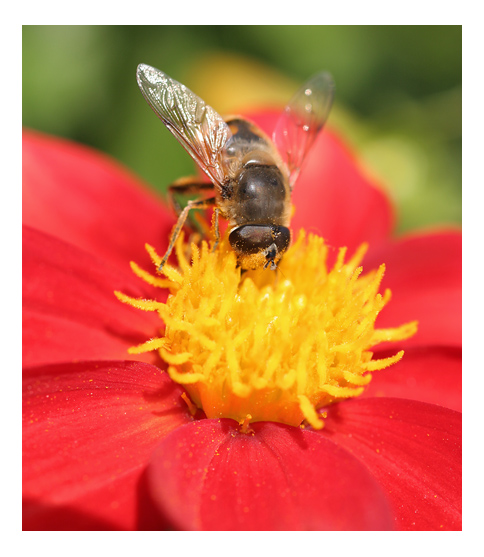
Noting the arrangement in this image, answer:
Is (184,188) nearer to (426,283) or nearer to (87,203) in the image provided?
(87,203)

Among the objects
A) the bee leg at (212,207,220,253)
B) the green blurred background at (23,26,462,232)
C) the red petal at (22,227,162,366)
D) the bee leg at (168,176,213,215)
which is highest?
the green blurred background at (23,26,462,232)

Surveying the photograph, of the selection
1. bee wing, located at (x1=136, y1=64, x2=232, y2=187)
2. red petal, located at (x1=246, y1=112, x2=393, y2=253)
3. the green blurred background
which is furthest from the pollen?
the green blurred background

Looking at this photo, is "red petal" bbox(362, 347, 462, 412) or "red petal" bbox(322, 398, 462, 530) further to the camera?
"red petal" bbox(362, 347, 462, 412)

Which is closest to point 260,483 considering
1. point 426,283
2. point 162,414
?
point 162,414

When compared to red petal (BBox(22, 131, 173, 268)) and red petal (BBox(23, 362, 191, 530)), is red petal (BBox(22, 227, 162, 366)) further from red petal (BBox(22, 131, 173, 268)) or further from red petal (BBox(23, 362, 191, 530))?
red petal (BBox(22, 131, 173, 268))

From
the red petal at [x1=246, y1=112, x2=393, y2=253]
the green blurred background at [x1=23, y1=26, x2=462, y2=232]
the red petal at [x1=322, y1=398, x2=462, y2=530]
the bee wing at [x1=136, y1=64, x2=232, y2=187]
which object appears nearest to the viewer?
the red petal at [x1=322, y1=398, x2=462, y2=530]

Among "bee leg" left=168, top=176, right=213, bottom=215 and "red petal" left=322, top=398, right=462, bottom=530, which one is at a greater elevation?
"bee leg" left=168, top=176, right=213, bottom=215
